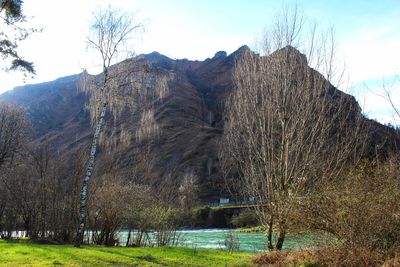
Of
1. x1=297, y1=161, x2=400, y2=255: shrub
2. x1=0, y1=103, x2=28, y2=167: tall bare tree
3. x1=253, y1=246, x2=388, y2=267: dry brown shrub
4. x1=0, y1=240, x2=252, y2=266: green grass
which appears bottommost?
x1=0, y1=240, x2=252, y2=266: green grass

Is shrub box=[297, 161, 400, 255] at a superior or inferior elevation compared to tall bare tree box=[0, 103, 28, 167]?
inferior

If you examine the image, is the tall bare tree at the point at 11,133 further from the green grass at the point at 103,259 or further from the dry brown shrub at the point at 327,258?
the dry brown shrub at the point at 327,258

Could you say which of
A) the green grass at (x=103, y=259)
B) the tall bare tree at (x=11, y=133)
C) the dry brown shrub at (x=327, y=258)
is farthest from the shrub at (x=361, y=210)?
the tall bare tree at (x=11, y=133)

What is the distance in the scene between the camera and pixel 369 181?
38.0 ft

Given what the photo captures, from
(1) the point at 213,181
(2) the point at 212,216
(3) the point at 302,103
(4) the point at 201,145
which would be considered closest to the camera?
(3) the point at 302,103

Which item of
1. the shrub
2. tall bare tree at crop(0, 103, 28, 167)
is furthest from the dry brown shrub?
tall bare tree at crop(0, 103, 28, 167)

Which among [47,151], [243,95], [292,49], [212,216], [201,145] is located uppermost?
[201,145]

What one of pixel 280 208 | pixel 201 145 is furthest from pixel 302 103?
pixel 201 145

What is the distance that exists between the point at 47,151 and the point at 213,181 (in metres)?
97.0

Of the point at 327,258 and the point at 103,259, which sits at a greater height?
the point at 327,258

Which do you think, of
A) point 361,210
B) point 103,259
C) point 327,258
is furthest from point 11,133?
point 361,210

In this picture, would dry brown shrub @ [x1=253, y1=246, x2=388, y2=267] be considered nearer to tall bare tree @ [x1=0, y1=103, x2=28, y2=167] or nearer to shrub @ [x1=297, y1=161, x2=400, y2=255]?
shrub @ [x1=297, y1=161, x2=400, y2=255]

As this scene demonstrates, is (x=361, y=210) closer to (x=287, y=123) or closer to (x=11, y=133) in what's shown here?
(x=287, y=123)

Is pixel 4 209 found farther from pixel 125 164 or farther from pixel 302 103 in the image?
pixel 125 164
